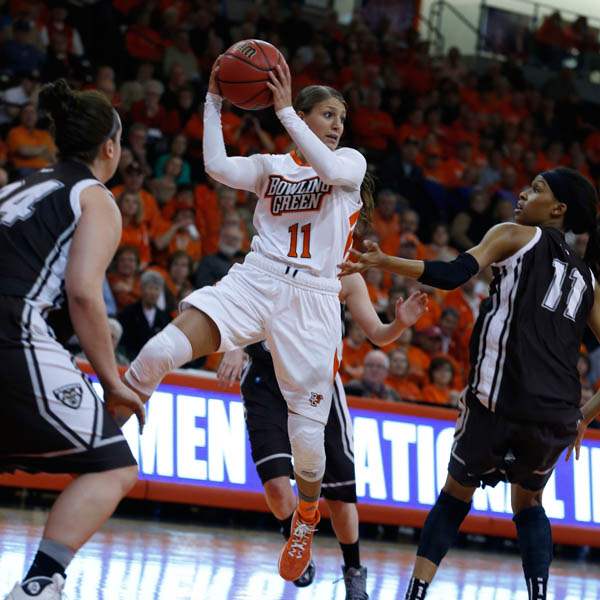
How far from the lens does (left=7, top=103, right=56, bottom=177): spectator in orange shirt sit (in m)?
11.1

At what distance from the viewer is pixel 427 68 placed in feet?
59.1

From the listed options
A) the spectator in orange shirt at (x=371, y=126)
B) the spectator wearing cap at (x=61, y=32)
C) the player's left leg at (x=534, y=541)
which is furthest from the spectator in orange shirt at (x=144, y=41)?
the player's left leg at (x=534, y=541)

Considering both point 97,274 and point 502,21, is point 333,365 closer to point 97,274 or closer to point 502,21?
point 97,274

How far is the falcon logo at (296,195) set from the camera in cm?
549

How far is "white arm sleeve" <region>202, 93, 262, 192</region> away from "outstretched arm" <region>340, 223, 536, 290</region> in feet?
2.58

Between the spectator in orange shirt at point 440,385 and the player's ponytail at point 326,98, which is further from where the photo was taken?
the spectator in orange shirt at point 440,385

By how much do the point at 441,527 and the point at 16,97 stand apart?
8191mm

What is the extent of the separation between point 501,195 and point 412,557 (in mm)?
7980

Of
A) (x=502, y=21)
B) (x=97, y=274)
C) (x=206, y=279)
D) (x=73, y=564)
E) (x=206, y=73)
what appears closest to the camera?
(x=97, y=274)

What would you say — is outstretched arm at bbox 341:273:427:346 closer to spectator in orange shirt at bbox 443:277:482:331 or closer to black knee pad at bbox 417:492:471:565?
black knee pad at bbox 417:492:471:565

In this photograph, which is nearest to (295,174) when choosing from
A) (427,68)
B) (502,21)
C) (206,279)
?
(206,279)

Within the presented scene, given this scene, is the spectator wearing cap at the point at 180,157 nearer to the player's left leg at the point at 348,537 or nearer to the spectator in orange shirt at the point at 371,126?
the spectator in orange shirt at the point at 371,126

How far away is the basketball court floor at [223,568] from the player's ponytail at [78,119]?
2.10 meters

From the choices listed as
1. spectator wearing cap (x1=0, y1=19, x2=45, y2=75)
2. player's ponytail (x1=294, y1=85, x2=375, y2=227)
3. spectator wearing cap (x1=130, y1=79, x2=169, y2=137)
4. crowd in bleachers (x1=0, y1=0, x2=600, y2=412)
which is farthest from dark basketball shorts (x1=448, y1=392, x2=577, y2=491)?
spectator wearing cap (x1=0, y1=19, x2=45, y2=75)
